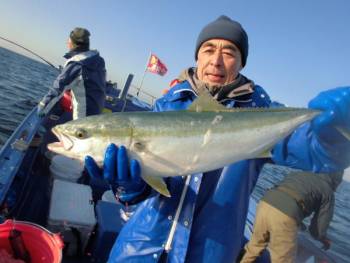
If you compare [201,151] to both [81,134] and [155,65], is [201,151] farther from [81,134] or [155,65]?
[155,65]

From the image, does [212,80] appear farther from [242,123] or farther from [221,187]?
[221,187]

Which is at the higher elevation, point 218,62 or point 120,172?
point 218,62

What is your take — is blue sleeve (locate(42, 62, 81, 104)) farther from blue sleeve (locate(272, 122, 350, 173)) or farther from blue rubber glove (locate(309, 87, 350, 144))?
blue rubber glove (locate(309, 87, 350, 144))

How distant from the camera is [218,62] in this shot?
125 inches

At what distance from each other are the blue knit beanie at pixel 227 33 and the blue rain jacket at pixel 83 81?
4741 mm

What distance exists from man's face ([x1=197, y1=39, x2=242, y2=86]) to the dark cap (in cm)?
527

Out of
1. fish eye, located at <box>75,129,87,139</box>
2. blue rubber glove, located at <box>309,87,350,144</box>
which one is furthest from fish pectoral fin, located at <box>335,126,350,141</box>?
fish eye, located at <box>75,129,87,139</box>

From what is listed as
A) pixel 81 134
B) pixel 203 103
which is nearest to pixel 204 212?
pixel 203 103

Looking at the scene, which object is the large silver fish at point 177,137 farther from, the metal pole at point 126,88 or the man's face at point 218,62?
the metal pole at point 126,88

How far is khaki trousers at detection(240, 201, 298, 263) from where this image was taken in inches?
241

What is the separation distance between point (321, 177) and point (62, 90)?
616 cm

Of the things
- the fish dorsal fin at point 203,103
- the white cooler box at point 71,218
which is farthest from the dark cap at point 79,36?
Answer: the fish dorsal fin at point 203,103

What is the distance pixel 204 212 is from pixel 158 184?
2.18 feet

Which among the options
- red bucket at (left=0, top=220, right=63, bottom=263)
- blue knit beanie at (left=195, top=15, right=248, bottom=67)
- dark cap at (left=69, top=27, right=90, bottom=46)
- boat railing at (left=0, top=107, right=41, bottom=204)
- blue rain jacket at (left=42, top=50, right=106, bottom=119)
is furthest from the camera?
dark cap at (left=69, top=27, right=90, bottom=46)
